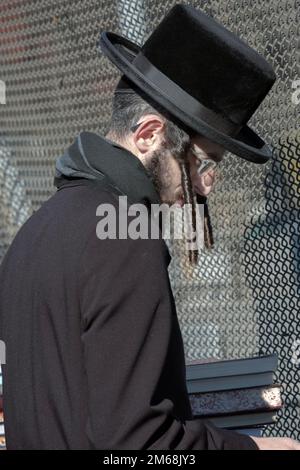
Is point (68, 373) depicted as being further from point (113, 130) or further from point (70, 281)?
point (113, 130)

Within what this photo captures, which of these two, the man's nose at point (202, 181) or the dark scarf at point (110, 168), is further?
the man's nose at point (202, 181)

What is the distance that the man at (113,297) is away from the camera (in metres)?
1.78

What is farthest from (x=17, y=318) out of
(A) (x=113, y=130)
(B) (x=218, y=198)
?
(B) (x=218, y=198)

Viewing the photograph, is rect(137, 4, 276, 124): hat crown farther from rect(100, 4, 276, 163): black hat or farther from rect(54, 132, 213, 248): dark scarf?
rect(54, 132, 213, 248): dark scarf

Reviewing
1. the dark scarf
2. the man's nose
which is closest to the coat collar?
the dark scarf

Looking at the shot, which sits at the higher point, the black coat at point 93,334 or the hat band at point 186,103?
the hat band at point 186,103

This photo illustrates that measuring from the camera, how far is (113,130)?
6.85ft

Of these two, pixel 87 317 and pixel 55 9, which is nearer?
pixel 87 317

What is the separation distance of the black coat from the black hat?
0.53 feet

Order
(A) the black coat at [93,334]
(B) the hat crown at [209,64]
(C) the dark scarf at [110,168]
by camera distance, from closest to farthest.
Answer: (A) the black coat at [93,334]
(C) the dark scarf at [110,168]
(B) the hat crown at [209,64]

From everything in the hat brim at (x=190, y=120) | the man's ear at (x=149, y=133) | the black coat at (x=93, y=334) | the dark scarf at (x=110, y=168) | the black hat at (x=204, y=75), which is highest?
the black hat at (x=204, y=75)

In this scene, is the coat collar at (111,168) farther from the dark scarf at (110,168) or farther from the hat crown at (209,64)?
the hat crown at (209,64)

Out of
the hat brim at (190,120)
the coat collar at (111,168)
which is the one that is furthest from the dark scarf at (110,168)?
the hat brim at (190,120)
